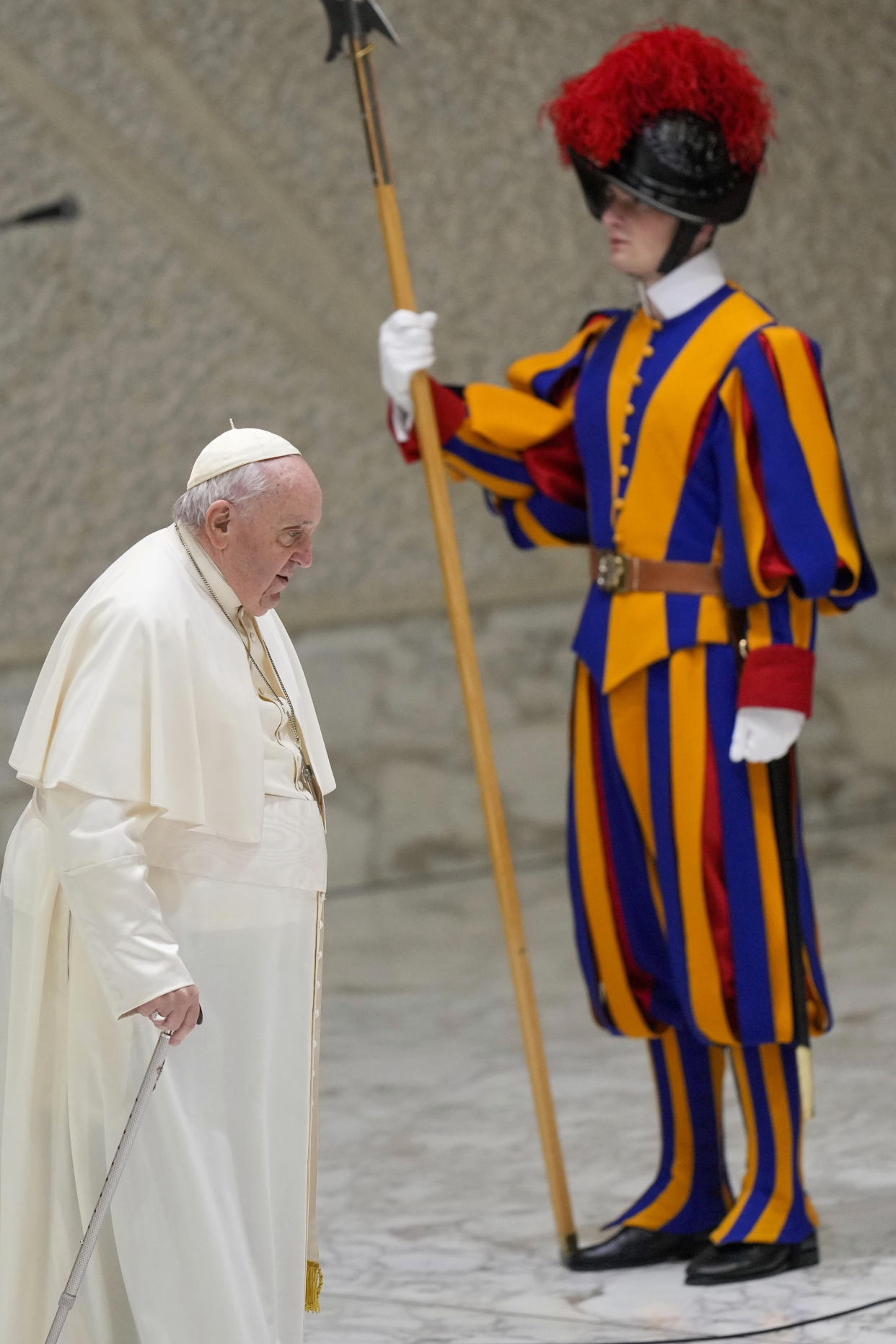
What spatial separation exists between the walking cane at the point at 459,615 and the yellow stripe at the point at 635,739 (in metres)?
0.18

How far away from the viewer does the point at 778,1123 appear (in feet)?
8.71

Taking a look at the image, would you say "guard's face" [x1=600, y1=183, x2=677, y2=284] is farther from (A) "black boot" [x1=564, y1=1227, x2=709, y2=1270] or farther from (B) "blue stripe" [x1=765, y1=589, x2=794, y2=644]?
(A) "black boot" [x1=564, y1=1227, x2=709, y2=1270]

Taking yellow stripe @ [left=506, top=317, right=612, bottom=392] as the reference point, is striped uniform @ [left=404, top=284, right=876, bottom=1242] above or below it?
below

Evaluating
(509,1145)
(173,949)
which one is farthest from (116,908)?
(509,1145)

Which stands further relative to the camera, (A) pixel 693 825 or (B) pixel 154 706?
(A) pixel 693 825

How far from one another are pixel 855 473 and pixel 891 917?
5.29 ft

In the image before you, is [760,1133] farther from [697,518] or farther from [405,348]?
[405,348]

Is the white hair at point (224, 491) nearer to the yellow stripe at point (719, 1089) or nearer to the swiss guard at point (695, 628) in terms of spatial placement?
the swiss guard at point (695, 628)

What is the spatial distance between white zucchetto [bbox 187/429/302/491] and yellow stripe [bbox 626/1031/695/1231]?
4.10 feet

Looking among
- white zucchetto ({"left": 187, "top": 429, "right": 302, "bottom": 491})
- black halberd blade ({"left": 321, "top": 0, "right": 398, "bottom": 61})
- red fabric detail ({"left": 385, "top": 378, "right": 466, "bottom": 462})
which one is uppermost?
black halberd blade ({"left": 321, "top": 0, "right": 398, "bottom": 61})

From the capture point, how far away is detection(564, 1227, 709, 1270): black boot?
2.68 m

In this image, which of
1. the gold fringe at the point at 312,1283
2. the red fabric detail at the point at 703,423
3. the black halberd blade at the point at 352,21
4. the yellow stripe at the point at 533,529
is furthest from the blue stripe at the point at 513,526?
the gold fringe at the point at 312,1283

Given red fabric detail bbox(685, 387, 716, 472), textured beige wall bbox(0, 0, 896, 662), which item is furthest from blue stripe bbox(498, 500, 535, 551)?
textured beige wall bbox(0, 0, 896, 662)

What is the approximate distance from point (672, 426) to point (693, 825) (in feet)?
1.79
